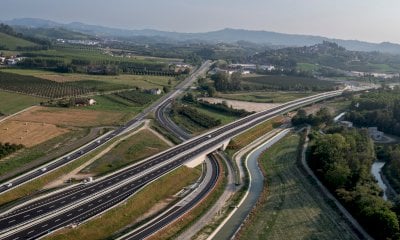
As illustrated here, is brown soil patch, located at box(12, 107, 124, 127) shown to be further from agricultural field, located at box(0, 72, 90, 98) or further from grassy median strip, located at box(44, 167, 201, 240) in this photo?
grassy median strip, located at box(44, 167, 201, 240)

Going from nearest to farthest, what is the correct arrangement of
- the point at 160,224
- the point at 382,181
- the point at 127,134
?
the point at 160,224 < the point at 382,181 < the point at 127,134

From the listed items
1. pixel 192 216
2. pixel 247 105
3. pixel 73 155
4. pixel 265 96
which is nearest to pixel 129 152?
pixel 73 155

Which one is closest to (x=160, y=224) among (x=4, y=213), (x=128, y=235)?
(x=128, y=235)

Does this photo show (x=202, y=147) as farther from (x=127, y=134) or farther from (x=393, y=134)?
(x=393, y=134)

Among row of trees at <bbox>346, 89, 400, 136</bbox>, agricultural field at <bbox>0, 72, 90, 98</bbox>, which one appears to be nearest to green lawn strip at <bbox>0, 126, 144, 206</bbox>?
agricultural field at <bbox>0, 72, 90, 98</bbox>

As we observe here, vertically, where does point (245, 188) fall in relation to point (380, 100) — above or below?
below
